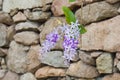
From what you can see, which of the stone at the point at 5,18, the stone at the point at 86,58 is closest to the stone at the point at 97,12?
the stone at the point at 86,58

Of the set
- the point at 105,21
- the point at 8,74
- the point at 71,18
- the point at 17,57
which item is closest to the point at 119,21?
the point at 105,21

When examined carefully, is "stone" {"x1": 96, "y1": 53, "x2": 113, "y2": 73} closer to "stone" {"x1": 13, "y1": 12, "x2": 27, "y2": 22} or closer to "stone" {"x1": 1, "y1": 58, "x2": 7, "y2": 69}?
"stone" {"x1": 13, "y1": 12, "x2": 27, "y2": 22}

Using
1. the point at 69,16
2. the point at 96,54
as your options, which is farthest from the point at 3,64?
the point at 69,16

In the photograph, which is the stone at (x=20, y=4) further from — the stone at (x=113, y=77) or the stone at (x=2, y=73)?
the stone at (x=113, y=77)

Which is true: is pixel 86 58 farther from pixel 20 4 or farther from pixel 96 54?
pixel 20 4

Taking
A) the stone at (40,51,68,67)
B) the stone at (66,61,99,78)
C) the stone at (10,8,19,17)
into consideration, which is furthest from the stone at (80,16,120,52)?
the stone at (10,8,19,17)
